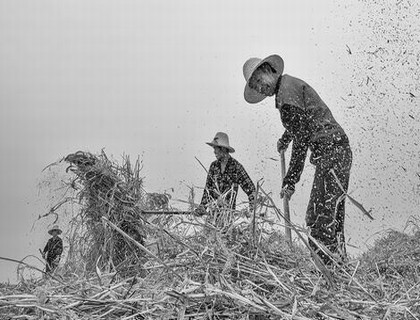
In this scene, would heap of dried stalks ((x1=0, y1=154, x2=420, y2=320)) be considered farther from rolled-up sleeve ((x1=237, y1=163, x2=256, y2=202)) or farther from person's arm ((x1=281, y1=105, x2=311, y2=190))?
rolled-up sleeve ((x1=237, y1=163, x2=256, y2=202))

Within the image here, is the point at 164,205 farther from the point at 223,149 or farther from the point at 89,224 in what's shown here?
the point at 223,149

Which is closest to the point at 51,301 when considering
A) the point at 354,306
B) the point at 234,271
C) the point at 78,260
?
the point at 234,271

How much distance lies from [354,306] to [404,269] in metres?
1.73

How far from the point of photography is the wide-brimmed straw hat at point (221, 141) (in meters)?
6.79

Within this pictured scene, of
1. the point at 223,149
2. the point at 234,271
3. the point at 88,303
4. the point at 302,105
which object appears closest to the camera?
the point at 88,303

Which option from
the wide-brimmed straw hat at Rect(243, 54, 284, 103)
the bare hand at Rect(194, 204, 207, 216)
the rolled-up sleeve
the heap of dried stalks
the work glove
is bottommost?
the heap of dried stalks

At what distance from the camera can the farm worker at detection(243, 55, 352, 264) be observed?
15.9ft

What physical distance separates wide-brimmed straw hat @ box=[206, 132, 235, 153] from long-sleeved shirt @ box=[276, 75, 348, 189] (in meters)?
1.72

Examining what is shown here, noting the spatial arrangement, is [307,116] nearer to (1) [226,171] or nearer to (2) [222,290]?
(1) [226,171]

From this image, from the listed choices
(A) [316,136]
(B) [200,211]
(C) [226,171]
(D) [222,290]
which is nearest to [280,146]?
(C) [226,171]

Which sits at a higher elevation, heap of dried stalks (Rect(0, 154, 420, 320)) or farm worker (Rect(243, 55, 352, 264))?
farm worker (Rect(243, 55, 352, 264))

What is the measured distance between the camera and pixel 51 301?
Answer: 2.30 meters

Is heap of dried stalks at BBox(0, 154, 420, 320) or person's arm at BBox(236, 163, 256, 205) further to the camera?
person's arm at BBox(236, 163, 256, 205)

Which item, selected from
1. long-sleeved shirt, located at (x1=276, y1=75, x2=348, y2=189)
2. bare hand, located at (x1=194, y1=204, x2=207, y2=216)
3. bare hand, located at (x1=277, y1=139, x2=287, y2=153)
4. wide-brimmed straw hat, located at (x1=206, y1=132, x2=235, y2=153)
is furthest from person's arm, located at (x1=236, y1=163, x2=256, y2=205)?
bare hand, located at (x1=194, y1=204, x2=207, y2=216)
